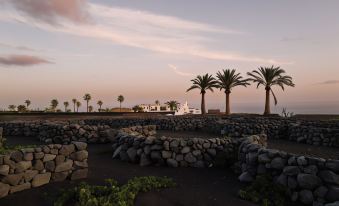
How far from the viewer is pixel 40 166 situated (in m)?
8.27

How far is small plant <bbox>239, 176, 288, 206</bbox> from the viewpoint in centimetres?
740

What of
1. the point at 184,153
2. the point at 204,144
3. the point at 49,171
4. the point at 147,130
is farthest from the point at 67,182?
the point at 147,130

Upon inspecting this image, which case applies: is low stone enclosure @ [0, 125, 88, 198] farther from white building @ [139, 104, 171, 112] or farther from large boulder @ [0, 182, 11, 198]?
white building @ [139, 104, 171, 112]

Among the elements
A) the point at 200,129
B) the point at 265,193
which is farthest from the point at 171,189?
the point at 200,129

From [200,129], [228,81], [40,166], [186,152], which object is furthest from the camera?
[228,81]

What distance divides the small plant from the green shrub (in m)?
2.24

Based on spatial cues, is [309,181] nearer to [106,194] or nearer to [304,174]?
[304,174]

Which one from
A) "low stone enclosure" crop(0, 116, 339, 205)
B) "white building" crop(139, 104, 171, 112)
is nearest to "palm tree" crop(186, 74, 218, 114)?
"low stone enclosure" crop(0, 116, 339, 205)

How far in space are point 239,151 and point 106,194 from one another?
5.24 metres

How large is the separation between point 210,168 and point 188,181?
5.80 ft

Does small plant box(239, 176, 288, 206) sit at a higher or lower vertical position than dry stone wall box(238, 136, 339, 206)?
lower

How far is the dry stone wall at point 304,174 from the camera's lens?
7.21 meters

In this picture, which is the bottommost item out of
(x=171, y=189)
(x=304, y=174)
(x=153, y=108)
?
(x=171, y=189)

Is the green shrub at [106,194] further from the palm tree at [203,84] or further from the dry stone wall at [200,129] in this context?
the palm tree at [203,84]
